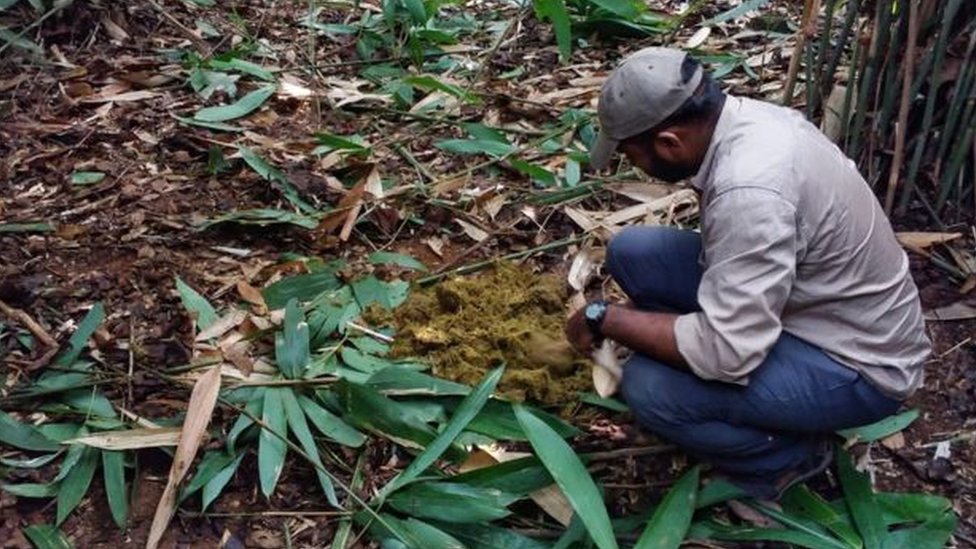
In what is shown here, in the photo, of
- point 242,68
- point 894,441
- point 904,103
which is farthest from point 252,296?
point 904,103

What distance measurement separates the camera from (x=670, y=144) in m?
1.91

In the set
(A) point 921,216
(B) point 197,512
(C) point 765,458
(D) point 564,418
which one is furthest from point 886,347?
(B) point 197,512

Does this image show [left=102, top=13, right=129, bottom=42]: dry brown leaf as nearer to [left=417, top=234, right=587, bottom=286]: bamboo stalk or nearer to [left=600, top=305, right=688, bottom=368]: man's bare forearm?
[left=417, top=234, right=587, bottom=286]: bamboo stalk

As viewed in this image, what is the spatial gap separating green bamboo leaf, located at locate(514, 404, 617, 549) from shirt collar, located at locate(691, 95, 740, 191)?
21.3 inches

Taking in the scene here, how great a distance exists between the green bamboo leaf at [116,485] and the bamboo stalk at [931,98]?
1871mm

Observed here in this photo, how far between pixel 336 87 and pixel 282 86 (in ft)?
0.56

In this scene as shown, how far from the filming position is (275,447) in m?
2.16

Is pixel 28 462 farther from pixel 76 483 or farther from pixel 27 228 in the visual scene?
pixel 27 228

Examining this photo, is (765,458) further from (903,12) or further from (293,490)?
(903,12)

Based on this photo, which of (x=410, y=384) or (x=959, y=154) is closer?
(x=410, y=384)

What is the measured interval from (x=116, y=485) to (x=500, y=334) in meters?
0.84

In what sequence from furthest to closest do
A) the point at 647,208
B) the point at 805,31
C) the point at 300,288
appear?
the point at 647,208
the point at 805,31
the point at 300,288

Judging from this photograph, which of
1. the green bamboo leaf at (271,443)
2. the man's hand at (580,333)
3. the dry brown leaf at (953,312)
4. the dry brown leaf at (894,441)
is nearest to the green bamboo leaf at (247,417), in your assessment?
the green bamboo leaf at (271,443)

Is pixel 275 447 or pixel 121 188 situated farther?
pixel 121 188
